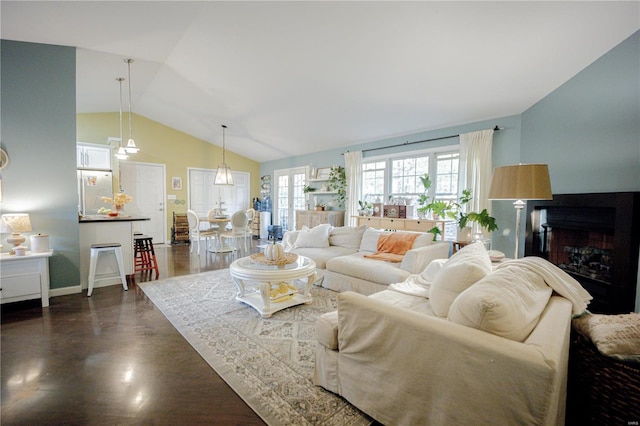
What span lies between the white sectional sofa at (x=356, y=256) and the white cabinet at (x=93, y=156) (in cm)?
429

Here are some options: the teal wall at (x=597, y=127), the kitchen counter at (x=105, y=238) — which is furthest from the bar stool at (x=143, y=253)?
the teal wall at (x=597, y=127)

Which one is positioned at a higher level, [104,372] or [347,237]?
[347,237]

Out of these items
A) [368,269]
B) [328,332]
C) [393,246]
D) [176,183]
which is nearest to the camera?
[328,332]

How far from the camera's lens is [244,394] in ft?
5.50

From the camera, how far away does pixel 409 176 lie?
17.4ft

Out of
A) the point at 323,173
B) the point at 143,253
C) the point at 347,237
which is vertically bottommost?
the point at 143,253

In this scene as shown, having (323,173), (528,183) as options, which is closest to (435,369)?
(528,183)

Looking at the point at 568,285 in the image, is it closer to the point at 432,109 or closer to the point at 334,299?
the point at 334,299

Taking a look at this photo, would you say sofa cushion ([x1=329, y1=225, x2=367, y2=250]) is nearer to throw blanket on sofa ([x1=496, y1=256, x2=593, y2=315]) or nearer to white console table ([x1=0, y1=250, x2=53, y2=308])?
throw blanket on sofa ([x1=496, y1=256, x2=593, y2=315])

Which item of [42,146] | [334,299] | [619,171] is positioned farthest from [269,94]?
[619,171]

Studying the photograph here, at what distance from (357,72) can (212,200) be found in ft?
20.1

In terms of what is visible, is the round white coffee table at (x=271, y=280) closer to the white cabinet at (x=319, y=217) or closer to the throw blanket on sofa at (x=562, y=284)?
the throw blanket on sofa at (x=562, y=284)

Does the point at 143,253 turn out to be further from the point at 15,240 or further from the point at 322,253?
the point at 322,253

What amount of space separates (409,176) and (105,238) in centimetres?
501
